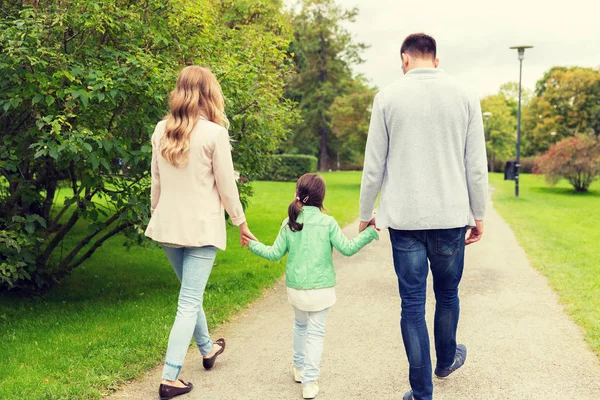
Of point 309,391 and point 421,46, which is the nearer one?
point 421,46

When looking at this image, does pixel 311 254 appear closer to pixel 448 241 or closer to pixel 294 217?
pixel 294 217

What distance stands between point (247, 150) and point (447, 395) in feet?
11.8

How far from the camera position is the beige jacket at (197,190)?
3559 mm

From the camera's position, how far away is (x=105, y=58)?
218 inches

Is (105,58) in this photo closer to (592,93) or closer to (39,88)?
(39,88)

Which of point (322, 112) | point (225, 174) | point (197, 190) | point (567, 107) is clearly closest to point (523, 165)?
point (567, 107)

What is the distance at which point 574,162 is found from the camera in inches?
1032

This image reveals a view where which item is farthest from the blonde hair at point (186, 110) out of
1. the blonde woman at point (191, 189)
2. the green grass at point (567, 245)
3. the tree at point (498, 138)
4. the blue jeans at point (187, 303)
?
the tree at point (498, 138)

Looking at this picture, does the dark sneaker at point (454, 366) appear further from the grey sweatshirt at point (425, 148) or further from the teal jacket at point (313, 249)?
the grey sweatshirt at point (425, 148)

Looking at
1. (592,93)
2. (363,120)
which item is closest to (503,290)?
(363,120)

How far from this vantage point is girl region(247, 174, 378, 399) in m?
3.66

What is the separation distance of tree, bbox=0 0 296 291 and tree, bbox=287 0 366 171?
1611 inches

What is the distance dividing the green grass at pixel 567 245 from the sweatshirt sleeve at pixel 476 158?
2068 mm

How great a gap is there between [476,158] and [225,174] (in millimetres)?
1493
